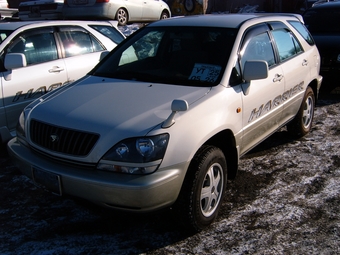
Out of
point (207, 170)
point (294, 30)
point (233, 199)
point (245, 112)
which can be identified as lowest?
point (233, 199)

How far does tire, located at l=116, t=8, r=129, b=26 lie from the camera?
1256 centimetres

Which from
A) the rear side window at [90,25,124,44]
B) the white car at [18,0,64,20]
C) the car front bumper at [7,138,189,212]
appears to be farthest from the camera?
the white car at [18,0,64,20]

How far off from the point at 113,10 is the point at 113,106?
9461 millimetres

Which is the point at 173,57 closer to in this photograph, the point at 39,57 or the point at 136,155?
the point at 136,155

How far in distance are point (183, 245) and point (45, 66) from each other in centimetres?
351

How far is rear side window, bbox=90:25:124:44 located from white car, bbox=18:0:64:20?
16.4ft

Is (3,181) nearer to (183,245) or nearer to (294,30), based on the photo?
(183,245)

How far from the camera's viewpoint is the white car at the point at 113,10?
463 inches

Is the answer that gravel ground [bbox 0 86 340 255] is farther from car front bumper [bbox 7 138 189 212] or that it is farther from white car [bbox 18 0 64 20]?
white car [bbox 18 0 64 20]

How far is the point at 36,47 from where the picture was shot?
18.9 feet

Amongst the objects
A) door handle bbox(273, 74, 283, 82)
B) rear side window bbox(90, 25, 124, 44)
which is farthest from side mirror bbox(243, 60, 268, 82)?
rear side window bbox(90, 25, 124, 44)

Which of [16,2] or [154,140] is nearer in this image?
[154,140]

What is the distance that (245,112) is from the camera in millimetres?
3930

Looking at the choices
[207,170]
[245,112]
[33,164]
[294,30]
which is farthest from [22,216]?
[294,30]
